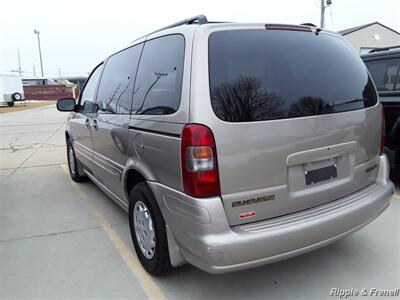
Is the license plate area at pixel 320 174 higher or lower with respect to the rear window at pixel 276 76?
lower

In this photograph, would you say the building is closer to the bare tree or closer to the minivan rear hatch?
the minivan rear hatch

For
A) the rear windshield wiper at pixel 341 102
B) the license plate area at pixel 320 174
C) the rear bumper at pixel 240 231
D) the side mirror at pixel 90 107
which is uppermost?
the rear windshield wiper at pixel 341 102

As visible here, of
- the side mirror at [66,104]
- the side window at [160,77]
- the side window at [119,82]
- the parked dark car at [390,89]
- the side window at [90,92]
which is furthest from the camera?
the side mirror at [66,104]

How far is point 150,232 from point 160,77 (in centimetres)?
123

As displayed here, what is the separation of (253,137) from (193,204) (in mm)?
562

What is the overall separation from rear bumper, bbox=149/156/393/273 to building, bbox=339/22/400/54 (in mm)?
28821

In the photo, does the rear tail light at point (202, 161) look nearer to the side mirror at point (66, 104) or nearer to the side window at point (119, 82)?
the side window at point (119, 82)

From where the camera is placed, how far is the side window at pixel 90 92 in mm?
4504

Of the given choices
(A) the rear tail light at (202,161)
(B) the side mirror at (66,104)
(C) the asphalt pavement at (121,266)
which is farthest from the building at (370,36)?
Result: (A) the rear tail light at (202,161)

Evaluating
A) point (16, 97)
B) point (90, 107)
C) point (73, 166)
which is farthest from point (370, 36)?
point (16, 97)

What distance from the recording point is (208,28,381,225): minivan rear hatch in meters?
2.23

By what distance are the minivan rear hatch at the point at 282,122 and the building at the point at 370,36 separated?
2840 cm

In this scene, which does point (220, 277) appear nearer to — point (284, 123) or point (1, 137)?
point (284, 123)

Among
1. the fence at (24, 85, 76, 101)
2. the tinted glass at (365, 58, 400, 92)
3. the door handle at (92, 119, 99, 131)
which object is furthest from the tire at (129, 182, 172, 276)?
the fence at (24, 85, 76, 101)
